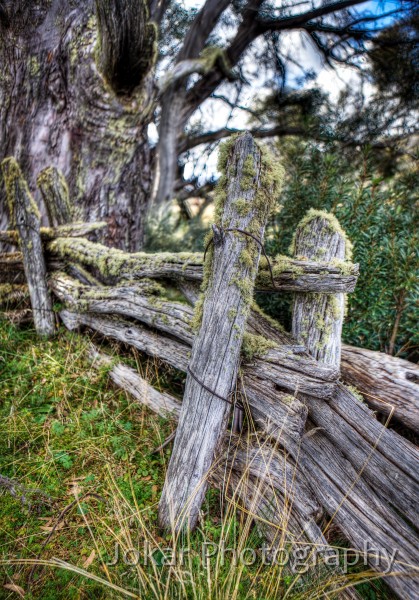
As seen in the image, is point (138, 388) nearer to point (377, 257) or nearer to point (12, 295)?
point (12, 295)

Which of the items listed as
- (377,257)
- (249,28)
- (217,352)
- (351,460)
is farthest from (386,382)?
(249,28)

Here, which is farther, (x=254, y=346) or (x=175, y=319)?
(x=175, y=319)

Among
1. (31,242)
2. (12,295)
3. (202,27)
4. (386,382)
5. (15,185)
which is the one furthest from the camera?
(202,27)

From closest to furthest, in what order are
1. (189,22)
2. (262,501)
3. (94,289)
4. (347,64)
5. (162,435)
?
(262,501) < (162,435) < (94,289) < (347,64) < (189,22)

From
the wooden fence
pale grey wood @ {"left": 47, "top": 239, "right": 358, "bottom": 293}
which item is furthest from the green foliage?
pale grey wood @ {"left": 47, "top": 239, "right": 358, "bottom": 293}

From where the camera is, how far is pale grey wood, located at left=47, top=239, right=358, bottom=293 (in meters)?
2.22

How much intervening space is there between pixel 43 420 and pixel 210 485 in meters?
1.36

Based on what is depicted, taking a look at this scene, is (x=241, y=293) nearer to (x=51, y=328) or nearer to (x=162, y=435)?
(x=162, y=435)

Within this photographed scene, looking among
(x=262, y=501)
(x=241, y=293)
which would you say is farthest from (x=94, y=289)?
(x=262, y=501)

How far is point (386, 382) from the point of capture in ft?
8.31

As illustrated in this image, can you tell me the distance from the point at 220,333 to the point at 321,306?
2.68 feet

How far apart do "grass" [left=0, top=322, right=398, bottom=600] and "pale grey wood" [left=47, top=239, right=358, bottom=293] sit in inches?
31.0

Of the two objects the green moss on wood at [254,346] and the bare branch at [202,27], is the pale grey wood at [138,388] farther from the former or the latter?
the bare branch at [202,27]

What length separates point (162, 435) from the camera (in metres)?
2.56
